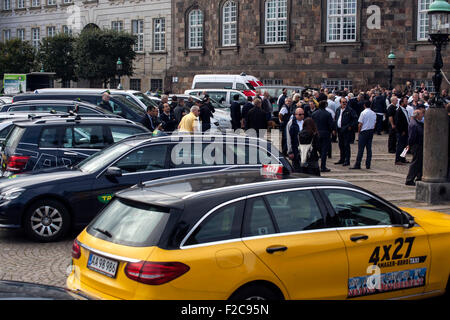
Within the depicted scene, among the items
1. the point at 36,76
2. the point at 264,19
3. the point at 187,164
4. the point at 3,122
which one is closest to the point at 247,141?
the point at 187,164

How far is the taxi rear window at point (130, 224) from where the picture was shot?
6031mm

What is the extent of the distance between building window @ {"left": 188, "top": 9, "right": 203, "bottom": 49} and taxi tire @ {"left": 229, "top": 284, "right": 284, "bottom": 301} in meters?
41.5

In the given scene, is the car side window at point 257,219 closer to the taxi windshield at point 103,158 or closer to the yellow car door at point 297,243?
the yellow car door at point 297,243

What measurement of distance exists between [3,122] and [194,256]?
42.4 feet

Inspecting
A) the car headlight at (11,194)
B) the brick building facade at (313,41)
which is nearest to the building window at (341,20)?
the brick building facade at (313,41)

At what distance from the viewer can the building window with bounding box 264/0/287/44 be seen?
138 feet

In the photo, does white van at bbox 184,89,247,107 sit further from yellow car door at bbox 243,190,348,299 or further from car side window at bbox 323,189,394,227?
yellow car door at bbox 243,190,348,299

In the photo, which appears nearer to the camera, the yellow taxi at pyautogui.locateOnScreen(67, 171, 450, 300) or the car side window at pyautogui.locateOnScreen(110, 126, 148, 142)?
the yellow taxi at pyautogui.locateOnScreen(67, 171, 450, 300)

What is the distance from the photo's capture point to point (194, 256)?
5.87 m

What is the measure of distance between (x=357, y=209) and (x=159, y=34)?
46485 millimetres

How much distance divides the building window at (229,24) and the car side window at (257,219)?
3852 centimetres

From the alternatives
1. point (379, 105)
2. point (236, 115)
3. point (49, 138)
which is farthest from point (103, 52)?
point (49, 138)

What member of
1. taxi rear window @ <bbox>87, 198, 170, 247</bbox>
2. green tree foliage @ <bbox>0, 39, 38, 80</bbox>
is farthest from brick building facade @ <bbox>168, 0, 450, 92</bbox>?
taxi rear window @ <bbox>87, 198, 170, 247</bbox>

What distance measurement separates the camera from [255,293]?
6031 mm
